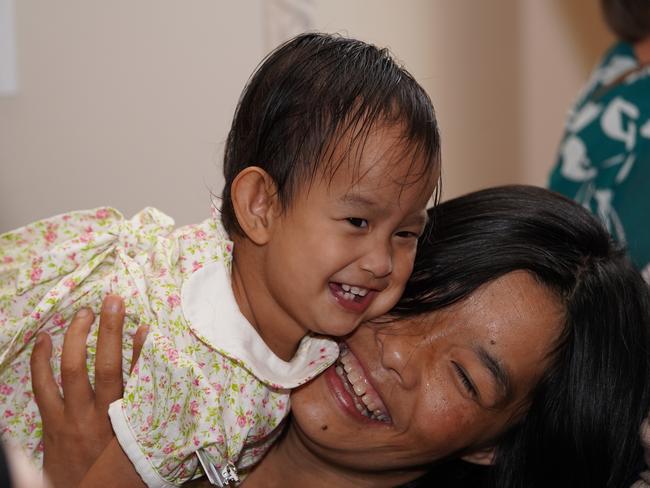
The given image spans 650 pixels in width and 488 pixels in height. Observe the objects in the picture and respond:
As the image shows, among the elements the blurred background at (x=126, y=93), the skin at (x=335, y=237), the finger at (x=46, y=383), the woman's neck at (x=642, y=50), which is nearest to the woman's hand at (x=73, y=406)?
the finger at (x=46, y=383)

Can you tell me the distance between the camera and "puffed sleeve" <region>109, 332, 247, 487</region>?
3.57 ft

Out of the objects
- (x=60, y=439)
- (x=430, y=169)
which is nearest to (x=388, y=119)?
(x=430, y=169)

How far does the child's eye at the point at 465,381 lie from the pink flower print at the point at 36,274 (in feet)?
2.03

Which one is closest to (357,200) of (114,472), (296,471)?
(114,472)

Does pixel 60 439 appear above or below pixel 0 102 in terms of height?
below

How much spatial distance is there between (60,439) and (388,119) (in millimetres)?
660

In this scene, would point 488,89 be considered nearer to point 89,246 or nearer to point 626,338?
point 626,338

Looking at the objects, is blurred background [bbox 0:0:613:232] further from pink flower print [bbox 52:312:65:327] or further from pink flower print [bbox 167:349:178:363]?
pink flower print [bbox 167:349:178:363]

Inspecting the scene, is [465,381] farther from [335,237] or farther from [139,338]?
[139,338]

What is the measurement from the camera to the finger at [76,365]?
1.21 m

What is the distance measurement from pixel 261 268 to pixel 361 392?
0.90ft

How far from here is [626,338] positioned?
132cm

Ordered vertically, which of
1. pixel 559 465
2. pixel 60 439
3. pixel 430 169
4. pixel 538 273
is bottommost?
pixel 559 465

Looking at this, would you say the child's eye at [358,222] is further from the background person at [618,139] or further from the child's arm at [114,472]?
the background person at [618,139]
